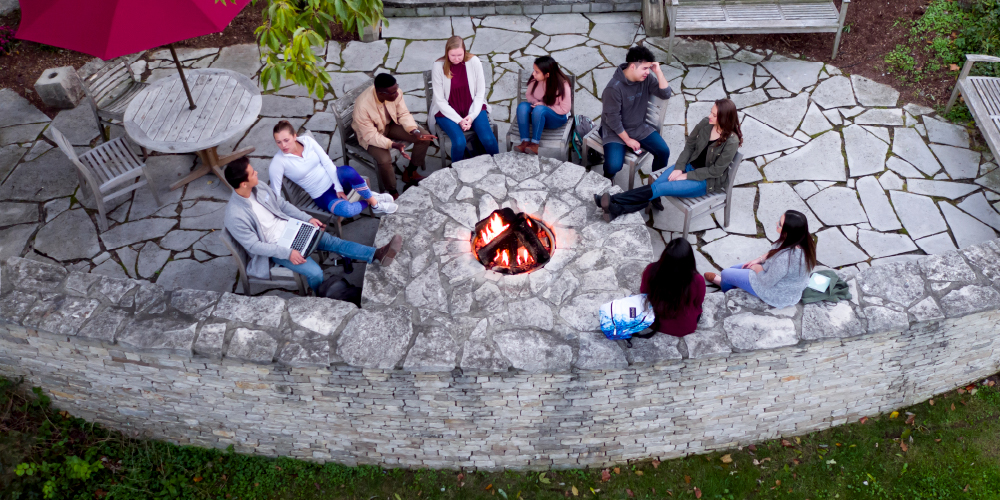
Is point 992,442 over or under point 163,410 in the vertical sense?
under

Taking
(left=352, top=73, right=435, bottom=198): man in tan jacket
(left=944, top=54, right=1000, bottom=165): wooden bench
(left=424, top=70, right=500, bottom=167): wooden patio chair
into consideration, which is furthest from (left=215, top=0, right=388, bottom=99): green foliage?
(left=944, top=54, right=1000, bottom=165): wooden bench

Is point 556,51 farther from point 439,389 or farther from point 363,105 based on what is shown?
point 439,389

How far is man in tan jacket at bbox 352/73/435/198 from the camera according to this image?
664 centimetres

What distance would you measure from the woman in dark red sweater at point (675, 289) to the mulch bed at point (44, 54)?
5.77m

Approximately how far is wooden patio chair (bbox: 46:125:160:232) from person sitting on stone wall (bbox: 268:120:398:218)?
1.63 m

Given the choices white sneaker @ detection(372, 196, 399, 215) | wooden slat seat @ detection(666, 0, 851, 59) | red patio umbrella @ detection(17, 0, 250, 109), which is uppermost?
red patio umbrella @ detection(17, 0, 250, 109)

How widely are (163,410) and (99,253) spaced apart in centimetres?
189

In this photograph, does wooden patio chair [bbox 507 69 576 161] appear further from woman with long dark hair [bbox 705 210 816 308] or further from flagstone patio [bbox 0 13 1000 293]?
woman with long dark hair [bbox 705 210 816 308]

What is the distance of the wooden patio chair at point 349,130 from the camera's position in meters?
6.95

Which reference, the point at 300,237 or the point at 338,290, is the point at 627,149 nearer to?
the point at 338,290

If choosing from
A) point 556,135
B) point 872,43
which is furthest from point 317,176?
point 872,43

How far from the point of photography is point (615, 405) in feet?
17.9

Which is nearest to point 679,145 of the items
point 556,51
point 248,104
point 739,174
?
point 739,174

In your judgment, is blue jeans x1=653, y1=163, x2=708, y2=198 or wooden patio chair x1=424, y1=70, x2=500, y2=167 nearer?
blue jeans x1=653, y1=163, x2=708, y2=198
